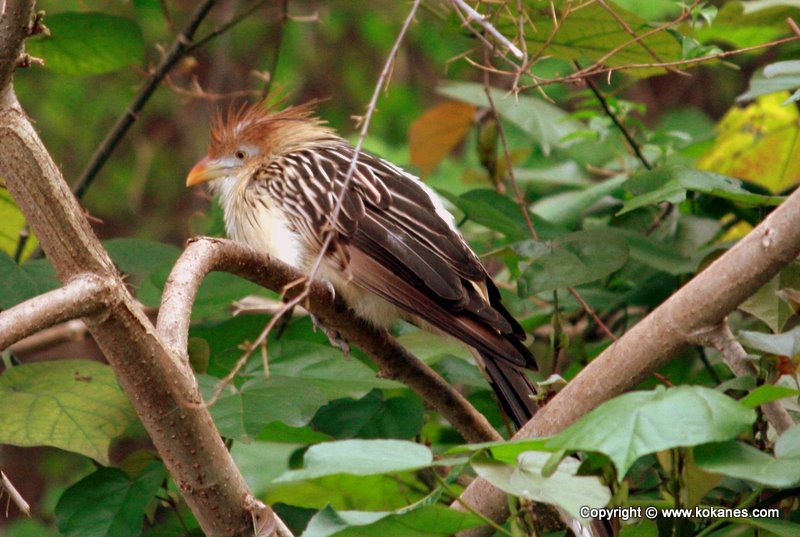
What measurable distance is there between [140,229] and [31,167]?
5.74 metres

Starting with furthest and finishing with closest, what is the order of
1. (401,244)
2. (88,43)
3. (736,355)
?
(88,43) < (401,244) < (736,355)

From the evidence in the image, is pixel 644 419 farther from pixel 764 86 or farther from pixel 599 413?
pixel 764 86

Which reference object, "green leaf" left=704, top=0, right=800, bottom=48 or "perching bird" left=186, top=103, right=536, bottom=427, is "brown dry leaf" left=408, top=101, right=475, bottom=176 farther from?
"green leaf" left=704, top=0, right=800, bottom=48

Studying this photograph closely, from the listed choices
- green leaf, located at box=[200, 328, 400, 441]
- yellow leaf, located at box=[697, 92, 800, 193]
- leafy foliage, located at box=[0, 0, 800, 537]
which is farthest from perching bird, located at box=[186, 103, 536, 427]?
yellow leaf, located at box=[697, 92, 800, 193]

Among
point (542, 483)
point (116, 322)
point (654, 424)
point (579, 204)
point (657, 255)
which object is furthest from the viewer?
point (579, 204)

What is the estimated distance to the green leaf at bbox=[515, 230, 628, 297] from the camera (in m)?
2.15

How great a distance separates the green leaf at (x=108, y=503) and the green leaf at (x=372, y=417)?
0.41 meters

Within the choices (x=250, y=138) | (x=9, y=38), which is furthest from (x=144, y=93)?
(x=9, y=38)

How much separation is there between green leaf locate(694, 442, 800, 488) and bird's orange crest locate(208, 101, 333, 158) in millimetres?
2110

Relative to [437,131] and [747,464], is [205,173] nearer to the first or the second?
[437,131]

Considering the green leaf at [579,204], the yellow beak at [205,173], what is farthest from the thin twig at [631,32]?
the yellow beak at [205,173]

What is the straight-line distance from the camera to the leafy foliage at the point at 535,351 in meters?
1.35

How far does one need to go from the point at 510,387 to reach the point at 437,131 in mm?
1373

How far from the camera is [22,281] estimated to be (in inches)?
90.1
